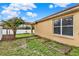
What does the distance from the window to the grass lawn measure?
0.89ft

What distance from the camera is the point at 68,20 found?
119 inches

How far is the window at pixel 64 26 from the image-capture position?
300 centimetres

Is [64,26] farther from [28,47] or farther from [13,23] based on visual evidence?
[13,23]

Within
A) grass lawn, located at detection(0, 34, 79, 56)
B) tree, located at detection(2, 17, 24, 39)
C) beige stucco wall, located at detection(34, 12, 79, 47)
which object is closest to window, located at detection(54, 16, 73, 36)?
beige stucco wall, located at detection(34, 12, 79, 47)

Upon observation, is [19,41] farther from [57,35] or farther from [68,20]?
[68,20]

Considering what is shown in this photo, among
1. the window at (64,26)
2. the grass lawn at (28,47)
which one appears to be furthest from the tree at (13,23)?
the window at (64,26)

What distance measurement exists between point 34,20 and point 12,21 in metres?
0.45

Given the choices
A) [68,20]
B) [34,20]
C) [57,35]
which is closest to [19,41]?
[34,20]

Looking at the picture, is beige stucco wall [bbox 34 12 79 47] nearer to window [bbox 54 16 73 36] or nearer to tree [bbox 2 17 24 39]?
window [bbox 54 16 73 36]

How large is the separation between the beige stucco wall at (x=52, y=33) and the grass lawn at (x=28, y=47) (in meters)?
0.11

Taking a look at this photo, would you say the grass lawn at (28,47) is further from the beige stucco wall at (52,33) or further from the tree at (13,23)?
the tree at (13,23)

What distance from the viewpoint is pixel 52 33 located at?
3258mm

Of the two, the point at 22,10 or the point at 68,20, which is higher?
the point at 22,10

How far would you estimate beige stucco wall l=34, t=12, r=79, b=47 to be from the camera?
292 cm
